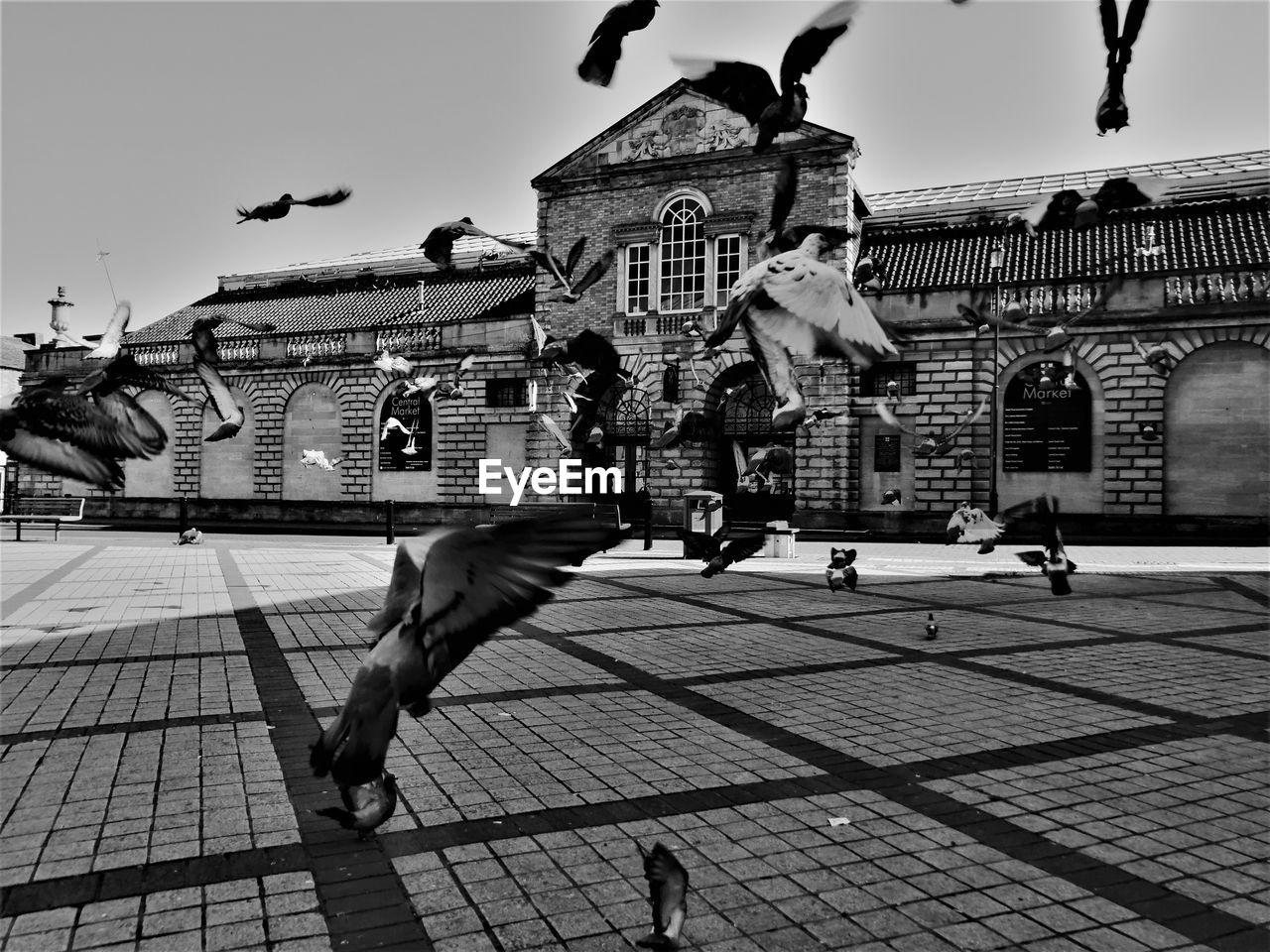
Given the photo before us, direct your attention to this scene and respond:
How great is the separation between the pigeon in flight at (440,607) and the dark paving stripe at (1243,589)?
14.5 meters

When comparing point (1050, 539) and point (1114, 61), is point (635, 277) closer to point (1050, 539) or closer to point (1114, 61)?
point (1050, 539)

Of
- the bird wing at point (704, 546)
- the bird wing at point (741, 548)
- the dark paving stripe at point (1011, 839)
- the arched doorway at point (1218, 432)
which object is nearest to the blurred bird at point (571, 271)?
the dark paving stripe at point (1011, 839)

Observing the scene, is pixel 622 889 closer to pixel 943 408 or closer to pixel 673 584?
pixel 673 584

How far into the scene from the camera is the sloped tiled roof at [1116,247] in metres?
23.8

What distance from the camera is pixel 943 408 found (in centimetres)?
2562

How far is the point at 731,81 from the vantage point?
5.57 ft

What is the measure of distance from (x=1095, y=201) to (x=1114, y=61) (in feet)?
0.98

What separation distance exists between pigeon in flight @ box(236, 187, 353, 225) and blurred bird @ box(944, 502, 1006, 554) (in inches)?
73.9

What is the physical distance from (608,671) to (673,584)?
6591 millimetres

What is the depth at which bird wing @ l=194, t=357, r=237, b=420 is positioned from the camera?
1.88 m

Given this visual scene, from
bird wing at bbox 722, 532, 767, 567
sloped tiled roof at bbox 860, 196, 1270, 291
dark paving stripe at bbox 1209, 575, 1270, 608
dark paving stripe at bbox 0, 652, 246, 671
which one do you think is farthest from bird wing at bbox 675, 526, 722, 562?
sloped tiled roof at bbox 860, 196, 1270, 291

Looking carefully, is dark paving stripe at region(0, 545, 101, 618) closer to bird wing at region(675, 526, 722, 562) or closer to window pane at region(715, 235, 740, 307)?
window pane at region(715, 235, 740, 307)

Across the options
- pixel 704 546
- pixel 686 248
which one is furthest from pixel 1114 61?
pixel 686 248

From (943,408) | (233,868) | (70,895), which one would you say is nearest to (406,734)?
(233,868)
